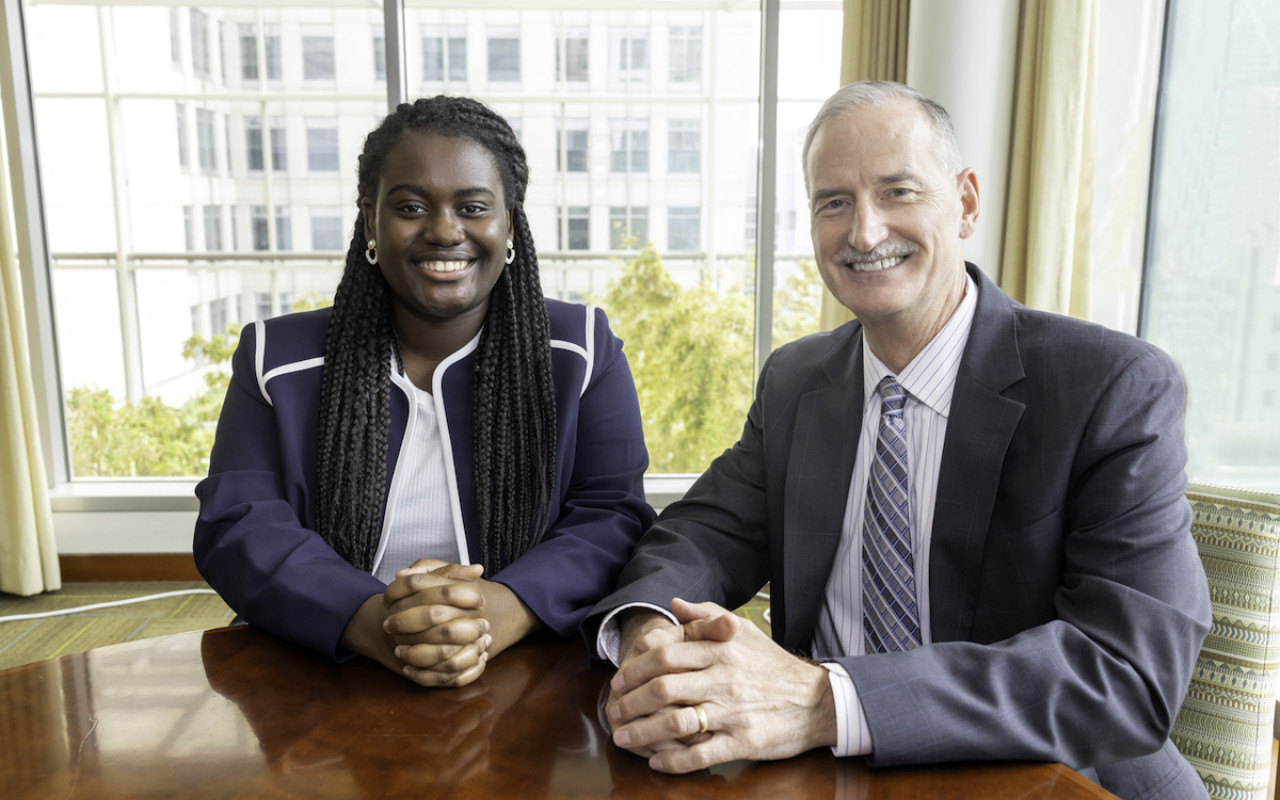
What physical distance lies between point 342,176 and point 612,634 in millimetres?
3998

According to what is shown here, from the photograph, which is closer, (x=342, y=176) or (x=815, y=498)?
(x=815, y=498)

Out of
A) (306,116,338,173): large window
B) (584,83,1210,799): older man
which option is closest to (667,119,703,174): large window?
(306,116,338,173): large window

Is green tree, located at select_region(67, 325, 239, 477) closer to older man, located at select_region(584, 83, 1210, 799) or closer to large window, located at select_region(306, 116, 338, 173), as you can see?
large window, located at select_region(306, 116, 338, 173)

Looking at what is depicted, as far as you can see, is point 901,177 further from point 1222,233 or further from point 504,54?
point 504,54

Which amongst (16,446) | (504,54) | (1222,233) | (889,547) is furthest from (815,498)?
(504,54)

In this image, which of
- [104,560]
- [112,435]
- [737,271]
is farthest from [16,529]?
[737,271]

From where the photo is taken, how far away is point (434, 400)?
5.24ft

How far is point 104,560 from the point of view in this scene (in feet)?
12.2

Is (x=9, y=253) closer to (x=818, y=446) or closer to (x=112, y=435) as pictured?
(x=112, y=435)

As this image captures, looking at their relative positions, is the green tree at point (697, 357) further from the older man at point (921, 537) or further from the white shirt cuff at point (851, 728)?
the white shirt cuff at point (851, 728)

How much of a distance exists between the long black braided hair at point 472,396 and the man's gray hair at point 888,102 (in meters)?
0.61

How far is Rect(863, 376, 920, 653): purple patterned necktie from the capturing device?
1.30 meters

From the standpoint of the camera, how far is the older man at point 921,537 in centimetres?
95

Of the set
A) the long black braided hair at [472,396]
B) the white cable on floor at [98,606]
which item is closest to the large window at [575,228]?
the white cable on floor at [98,606]
